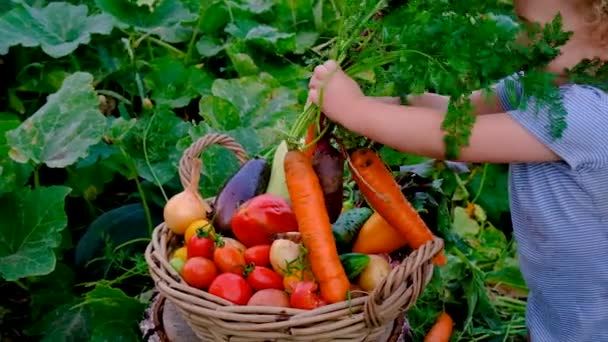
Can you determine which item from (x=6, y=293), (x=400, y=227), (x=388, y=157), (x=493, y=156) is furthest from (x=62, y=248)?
(x=493, y=156)

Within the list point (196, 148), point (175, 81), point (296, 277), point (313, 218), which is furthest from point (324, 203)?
point (175, 81)

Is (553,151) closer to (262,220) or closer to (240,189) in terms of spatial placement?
(262,220)

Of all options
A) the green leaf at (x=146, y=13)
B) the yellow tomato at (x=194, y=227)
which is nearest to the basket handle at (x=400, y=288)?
the yellow tomato at (x=194, y=227)

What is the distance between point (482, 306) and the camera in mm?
2729

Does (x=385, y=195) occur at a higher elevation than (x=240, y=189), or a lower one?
higher

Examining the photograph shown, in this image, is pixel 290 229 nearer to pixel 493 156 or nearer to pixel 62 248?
pixel 493 156

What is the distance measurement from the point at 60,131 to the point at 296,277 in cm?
95

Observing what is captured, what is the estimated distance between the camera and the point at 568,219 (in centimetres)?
180

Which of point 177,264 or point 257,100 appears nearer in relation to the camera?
point 177,264

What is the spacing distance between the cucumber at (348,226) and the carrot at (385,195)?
0.11 meters

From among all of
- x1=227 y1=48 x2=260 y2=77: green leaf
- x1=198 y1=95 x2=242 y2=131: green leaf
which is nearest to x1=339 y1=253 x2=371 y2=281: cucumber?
x1=198 y1=95 x2=242 y2=131: green leaf

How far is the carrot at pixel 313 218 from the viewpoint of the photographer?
185 cm

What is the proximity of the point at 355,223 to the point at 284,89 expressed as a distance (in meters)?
1.05

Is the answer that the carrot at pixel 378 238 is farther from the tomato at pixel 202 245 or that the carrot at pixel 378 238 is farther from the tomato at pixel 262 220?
the tomato at pixel 202 245
